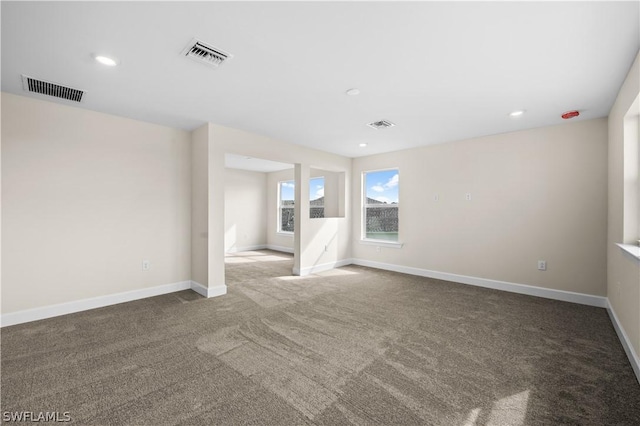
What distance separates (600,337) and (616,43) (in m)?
2.54

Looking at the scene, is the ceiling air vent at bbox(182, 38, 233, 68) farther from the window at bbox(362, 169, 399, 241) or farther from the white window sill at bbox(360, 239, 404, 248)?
the white window sill at bbox(360, 239, 404, 248)

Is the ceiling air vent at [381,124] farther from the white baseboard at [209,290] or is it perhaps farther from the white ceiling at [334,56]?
the white baseboard at [209,290]

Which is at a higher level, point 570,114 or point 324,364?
point 570,114

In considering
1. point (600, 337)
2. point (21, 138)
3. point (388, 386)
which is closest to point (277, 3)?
point (388, 386)

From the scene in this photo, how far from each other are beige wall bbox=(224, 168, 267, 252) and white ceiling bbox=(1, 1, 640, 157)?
15.4 ft

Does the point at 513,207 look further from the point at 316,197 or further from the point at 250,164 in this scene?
the point at 250,164

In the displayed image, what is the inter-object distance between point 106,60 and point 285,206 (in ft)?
21.3

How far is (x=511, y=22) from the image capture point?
1815 mm

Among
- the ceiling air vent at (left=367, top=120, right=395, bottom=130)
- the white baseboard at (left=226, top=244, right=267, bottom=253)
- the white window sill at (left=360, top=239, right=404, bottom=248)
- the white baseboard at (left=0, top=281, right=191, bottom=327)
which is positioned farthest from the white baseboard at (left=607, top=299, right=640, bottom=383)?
the white baseboard at (left=226, top=244, right=267, bottom=253)

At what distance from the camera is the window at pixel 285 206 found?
8547mm

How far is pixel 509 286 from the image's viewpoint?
430cm

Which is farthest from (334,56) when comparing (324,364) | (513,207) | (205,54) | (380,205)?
(380,205)

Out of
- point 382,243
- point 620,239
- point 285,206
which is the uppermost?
point 285,206

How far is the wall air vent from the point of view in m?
2.69
